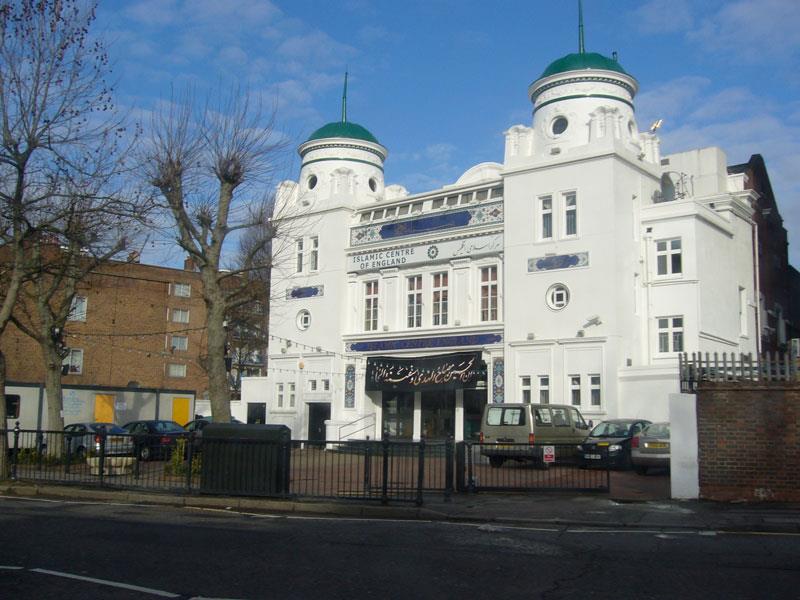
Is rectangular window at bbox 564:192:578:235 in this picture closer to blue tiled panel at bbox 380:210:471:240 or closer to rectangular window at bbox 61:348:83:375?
blue tiled panel at bbox 380:210:471:240

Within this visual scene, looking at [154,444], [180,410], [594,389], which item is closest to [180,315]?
[180,410]

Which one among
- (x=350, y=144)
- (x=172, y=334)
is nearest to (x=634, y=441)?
(x=350, y=144)

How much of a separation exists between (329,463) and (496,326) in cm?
1851

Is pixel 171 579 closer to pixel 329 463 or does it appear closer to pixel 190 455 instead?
pixel 329 463

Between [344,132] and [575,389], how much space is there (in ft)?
60.1

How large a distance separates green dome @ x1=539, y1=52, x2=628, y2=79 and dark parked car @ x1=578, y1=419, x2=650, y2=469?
620 inches

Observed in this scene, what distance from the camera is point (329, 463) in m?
16.5

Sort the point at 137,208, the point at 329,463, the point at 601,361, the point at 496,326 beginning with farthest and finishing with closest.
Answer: the point at 496,326
the point at 601,361
the point at 137,208
the point at 329,463

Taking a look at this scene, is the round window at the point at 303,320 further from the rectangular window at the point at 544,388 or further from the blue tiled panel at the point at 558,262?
the rectangular window at the point at 544,388

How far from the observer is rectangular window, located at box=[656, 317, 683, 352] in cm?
3155

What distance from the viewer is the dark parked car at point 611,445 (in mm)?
22531

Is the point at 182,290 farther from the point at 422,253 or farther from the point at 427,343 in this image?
the point at 427,343

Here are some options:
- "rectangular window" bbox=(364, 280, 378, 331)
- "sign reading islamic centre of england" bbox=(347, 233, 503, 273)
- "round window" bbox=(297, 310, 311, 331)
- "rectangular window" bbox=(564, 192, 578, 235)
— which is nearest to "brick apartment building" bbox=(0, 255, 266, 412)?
"round window" bbox=(297, 310, 311, 331)

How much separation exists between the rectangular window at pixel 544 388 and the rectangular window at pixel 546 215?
5.45 metres
